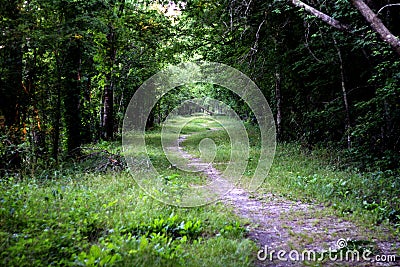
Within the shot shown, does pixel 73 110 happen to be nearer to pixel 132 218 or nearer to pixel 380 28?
pixel 132 218

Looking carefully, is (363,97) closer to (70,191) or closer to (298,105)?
(298,105)

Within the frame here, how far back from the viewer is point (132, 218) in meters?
5.93

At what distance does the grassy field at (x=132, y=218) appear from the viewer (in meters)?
4.28

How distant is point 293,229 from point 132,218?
2963mm

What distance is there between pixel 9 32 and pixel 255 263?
8064 millimetres

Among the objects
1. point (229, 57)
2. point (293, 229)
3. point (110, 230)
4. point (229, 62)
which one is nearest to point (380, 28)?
point (293, 229)

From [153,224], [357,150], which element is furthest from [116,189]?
[357,150]

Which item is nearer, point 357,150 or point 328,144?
point 357,150

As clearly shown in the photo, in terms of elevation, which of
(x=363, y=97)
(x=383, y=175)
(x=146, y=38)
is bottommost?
(x=383, y=175)

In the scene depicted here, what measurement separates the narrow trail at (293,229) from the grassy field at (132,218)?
306 mm

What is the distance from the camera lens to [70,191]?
734cm

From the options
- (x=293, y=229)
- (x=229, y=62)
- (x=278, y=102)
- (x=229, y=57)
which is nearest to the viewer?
(x=293, y=229)

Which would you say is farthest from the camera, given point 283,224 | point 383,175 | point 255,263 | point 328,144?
point 328,144

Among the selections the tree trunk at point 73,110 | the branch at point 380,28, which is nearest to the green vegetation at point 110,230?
the branch at point 380,28
